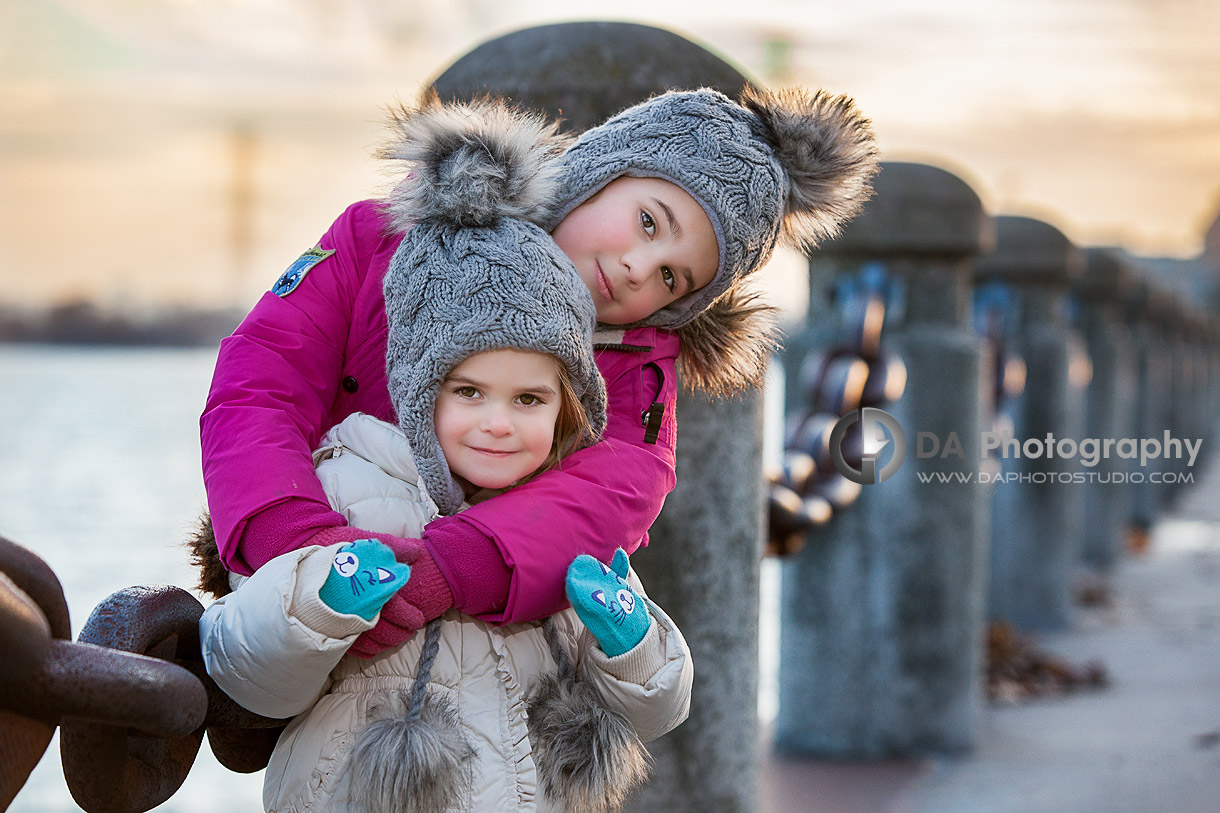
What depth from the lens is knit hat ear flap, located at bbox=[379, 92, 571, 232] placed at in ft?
5.53

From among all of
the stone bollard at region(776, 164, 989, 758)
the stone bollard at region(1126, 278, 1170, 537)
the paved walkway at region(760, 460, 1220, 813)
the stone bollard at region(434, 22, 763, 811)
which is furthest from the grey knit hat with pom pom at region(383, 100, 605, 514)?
the stone bollard at region(1126, 278, 1170, 537)

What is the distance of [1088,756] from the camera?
4.07 metres

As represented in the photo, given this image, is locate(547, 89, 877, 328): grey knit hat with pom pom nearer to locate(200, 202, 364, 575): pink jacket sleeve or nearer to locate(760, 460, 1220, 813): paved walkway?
locate(200, 202, 364, 575): pink jacket sleeve

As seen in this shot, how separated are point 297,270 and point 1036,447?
15.1 feet

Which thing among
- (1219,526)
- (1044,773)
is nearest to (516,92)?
(1044,773)

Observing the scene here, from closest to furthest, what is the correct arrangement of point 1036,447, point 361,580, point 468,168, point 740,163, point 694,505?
point 361,580
point 468,168
point 740,163
point 694,505
point 1036,447

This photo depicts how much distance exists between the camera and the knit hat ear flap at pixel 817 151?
1948mm

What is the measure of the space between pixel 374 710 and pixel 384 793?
0.38ft

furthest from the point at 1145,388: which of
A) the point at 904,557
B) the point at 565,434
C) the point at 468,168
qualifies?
the point at 468,168

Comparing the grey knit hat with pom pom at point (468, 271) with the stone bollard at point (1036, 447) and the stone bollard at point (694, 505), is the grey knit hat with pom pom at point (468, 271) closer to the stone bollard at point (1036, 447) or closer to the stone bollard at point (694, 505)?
the stone bollard at point (694, 505)

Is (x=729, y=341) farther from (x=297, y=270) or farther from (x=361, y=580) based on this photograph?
(x=361, y=580)

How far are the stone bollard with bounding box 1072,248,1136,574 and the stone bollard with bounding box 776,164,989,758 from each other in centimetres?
358

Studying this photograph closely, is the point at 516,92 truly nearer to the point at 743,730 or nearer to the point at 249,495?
the point at 249,495

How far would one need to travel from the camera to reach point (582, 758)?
1.64 m
